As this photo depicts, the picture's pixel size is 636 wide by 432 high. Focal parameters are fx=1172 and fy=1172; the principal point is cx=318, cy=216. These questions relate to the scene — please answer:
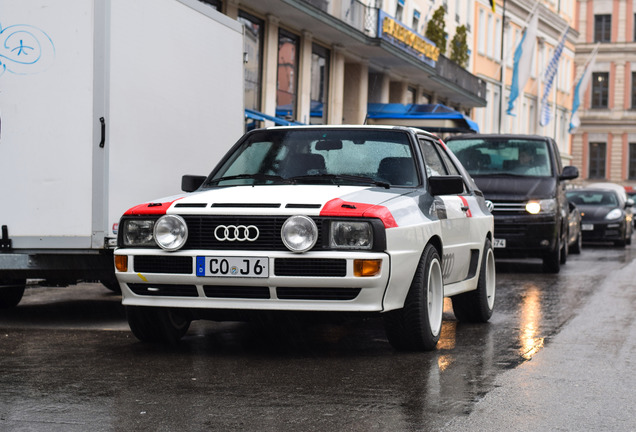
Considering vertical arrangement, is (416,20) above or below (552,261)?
above

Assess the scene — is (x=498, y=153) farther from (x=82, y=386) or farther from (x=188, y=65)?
(x=82, y=386)

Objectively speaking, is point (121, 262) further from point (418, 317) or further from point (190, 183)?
point (418, 317)

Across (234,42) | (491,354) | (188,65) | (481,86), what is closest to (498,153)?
(234,42)

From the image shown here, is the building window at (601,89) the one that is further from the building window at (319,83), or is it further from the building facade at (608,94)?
the building window at (319,83)

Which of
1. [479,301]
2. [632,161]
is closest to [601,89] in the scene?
[632,161]

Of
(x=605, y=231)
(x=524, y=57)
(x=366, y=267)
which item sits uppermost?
(x=524, y=57)

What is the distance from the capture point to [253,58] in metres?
27.2

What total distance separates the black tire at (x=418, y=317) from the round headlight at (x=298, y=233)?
2.80ft

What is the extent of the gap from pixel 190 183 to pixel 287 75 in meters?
21.2

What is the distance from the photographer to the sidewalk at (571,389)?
555cm

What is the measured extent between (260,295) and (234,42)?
15.1 feet

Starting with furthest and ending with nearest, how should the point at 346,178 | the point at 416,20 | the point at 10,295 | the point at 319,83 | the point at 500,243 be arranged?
1. the point at 416,20
2. the point at 319,83
3. the point at 500,243
4. the point at 10,295
5. the point at 346,178

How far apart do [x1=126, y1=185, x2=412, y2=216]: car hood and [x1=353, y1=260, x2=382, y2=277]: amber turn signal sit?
0.32 metres

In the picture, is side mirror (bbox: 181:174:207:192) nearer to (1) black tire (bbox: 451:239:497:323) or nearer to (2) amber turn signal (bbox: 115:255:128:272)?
(2) amber turn signal (bbox: 115:255:128:272)
